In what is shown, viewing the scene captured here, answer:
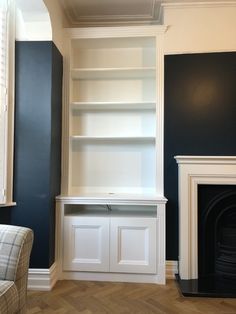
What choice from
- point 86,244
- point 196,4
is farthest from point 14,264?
point 196,4

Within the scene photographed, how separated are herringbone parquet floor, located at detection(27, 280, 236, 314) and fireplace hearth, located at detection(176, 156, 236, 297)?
0.34m

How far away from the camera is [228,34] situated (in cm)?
295

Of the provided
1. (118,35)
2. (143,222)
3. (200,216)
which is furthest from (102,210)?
(118,35)

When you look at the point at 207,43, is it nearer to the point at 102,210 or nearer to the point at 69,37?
the point at 69,37

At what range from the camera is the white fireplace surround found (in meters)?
2.75

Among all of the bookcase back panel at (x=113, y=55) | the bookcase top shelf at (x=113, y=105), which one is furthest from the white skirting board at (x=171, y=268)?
the bookcase back panel at (x=113, y=55)

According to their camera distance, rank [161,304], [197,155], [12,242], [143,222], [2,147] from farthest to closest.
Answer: [197,155] → [143,222] → [2,147] → [161,304] → [12,242]

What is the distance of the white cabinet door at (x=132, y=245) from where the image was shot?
A: 2.71m

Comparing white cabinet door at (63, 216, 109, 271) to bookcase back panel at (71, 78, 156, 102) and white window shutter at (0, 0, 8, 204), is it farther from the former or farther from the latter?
bookcase back panel at (71, 78, 156, 102)

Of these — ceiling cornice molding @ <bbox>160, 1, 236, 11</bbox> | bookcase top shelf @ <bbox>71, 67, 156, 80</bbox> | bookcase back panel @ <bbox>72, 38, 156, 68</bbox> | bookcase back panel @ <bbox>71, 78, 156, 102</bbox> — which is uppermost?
ceiling cornice molding @ <bbox>160, 1, 236, 11</bbox>

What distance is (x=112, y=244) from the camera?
273 cm

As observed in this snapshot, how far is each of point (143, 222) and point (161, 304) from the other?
727 mm

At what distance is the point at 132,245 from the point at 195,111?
5.07 ft

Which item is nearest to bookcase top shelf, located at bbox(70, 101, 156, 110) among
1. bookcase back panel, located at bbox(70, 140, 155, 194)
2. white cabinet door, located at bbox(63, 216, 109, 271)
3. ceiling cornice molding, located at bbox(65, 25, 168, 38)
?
bookcase back panel, located at bbox(70, 140, 155, 194)
